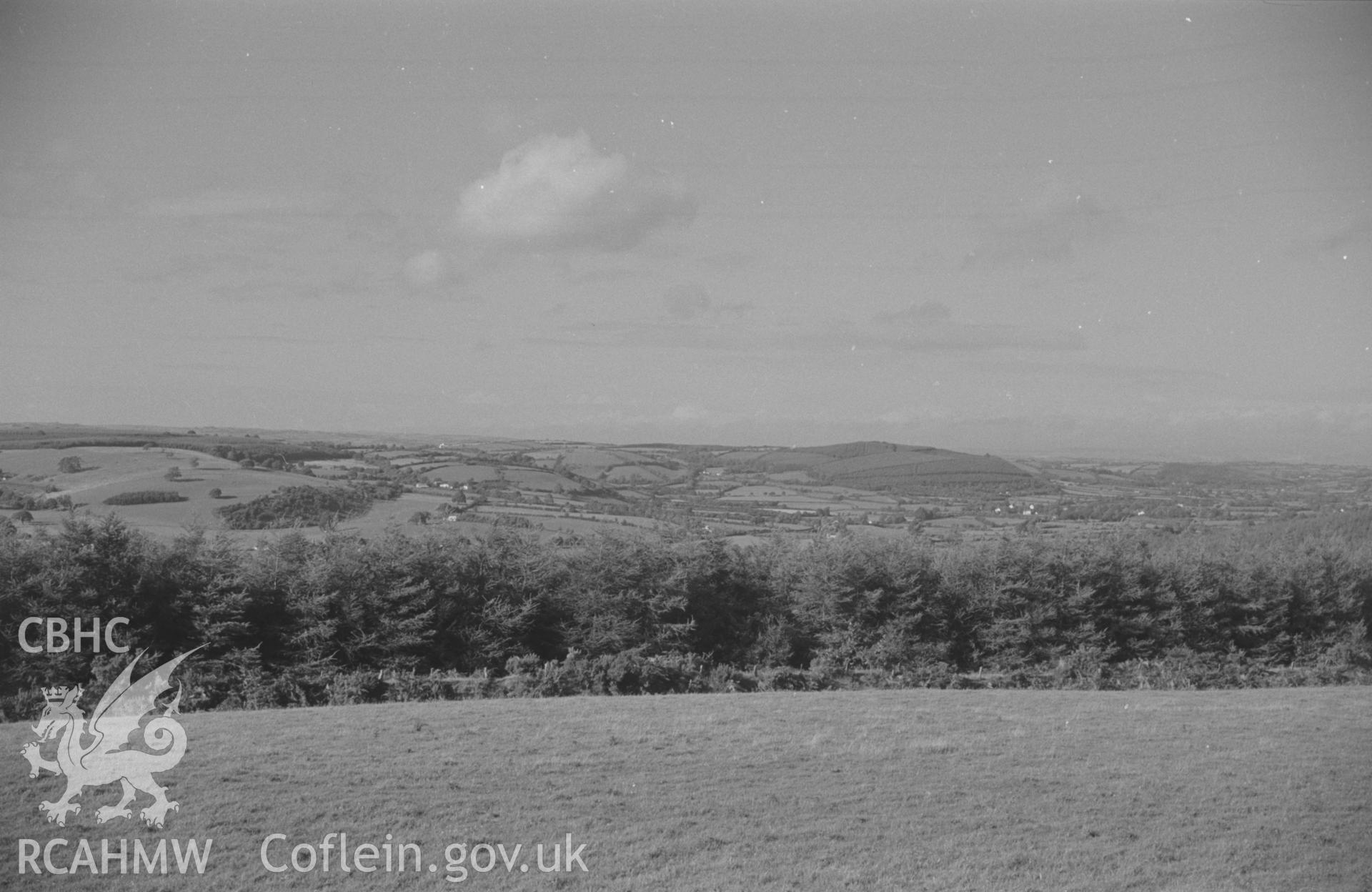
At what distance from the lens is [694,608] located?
714 inches

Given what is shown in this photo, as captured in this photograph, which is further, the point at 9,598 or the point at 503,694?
the point at 503,694

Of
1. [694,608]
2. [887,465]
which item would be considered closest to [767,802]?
[694,608]

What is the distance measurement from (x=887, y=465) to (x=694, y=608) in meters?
24.4

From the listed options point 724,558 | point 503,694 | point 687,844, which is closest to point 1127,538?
point 724,558

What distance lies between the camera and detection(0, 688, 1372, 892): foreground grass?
548cm

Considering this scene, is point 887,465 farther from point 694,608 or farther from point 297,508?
point 297,508

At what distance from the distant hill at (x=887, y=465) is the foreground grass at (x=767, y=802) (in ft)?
95.1

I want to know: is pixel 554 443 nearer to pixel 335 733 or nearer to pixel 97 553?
pixel 97 553

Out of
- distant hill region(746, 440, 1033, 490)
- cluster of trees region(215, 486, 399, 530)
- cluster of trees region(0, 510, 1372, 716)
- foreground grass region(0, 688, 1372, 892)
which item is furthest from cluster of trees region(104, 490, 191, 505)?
distant hill region(746, 440, 1033, 490)

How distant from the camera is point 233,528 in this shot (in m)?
16.8

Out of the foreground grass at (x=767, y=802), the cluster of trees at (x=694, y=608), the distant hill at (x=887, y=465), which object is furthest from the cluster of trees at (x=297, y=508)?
the distant hill at (x=887, y=465)

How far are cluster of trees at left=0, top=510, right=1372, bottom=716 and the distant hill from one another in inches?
596

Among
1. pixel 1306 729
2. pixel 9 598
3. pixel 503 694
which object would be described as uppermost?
pixel 9 598

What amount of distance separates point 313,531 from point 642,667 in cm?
699
